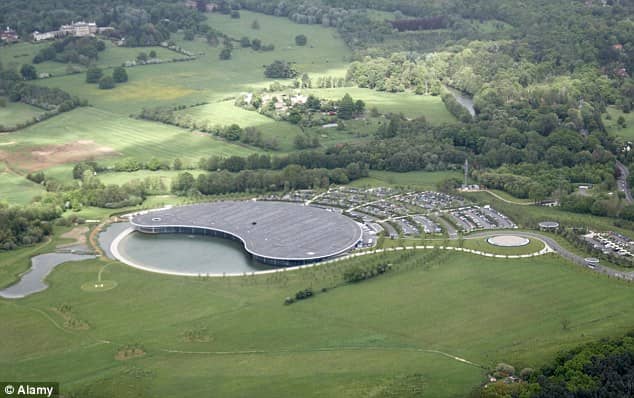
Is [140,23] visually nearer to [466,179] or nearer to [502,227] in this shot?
[466,179]

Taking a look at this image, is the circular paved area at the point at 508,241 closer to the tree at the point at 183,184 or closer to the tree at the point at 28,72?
the tree at the point at 183,184

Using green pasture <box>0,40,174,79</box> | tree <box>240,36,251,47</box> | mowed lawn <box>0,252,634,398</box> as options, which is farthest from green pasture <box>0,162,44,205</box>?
tree <box>240,36,251,47</box>

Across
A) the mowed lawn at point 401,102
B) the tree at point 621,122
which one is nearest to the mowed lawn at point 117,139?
the mowed lawn at point 401,102

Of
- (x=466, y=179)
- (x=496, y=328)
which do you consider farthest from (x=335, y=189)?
(x=496, y=328)

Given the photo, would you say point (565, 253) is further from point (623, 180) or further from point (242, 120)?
point (242, 120)

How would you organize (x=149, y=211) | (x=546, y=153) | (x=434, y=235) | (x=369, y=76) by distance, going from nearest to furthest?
(x=434, y=235), (x=149, y=211), (x=546, y=153), (x=369, y=76)

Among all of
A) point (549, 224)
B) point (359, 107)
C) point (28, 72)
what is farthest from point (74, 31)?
point (549, 224)
